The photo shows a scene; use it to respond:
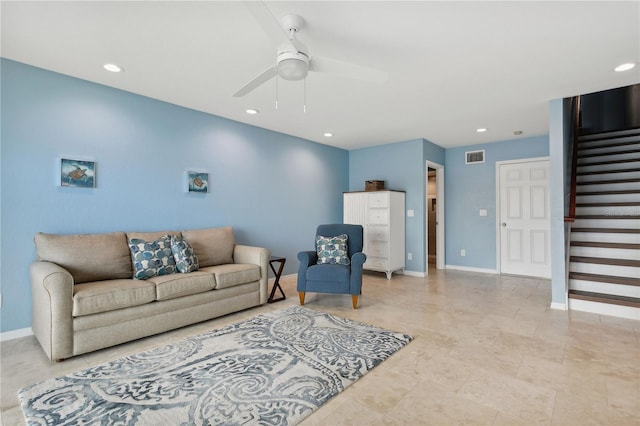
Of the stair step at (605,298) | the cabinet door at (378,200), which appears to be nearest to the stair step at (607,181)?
the stair step at (605,298)

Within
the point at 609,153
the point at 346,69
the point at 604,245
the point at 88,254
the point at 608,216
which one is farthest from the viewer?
the point at 609,153

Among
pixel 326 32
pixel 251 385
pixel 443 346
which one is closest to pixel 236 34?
pixel 326 32

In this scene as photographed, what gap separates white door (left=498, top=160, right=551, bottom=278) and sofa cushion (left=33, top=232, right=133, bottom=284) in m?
5.88

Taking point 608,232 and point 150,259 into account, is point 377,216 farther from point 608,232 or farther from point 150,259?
point 150,259

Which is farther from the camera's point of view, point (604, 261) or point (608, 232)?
point (608, 232)

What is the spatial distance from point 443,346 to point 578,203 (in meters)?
3.54

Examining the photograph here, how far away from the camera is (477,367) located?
2250 millimetres

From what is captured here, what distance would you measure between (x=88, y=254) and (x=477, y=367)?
3.45 metres

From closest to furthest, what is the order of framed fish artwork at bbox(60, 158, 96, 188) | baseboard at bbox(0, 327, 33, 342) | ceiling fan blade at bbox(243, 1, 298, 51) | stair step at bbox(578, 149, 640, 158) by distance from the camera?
ceiling fan blade at bbox(243, 1, 298, 51), baseboard at bbox(0, 327, 33, 342), framed fish artwork at bbox(60, 158, 96, 188), stair step at bbox(578, 149, 640, 158)

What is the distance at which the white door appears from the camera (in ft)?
17.1

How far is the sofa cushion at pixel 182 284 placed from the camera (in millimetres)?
2830

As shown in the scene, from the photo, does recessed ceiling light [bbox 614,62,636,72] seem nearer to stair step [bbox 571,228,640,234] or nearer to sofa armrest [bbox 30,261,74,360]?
stair step [bbox 571,228,640,234]

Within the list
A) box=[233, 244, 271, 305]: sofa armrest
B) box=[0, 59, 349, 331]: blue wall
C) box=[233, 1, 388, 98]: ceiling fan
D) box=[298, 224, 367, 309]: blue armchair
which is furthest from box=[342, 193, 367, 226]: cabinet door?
box=[233, 1, 388, 98]: ceiling fan

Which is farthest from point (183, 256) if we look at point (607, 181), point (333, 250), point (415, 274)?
point (607, 181)
